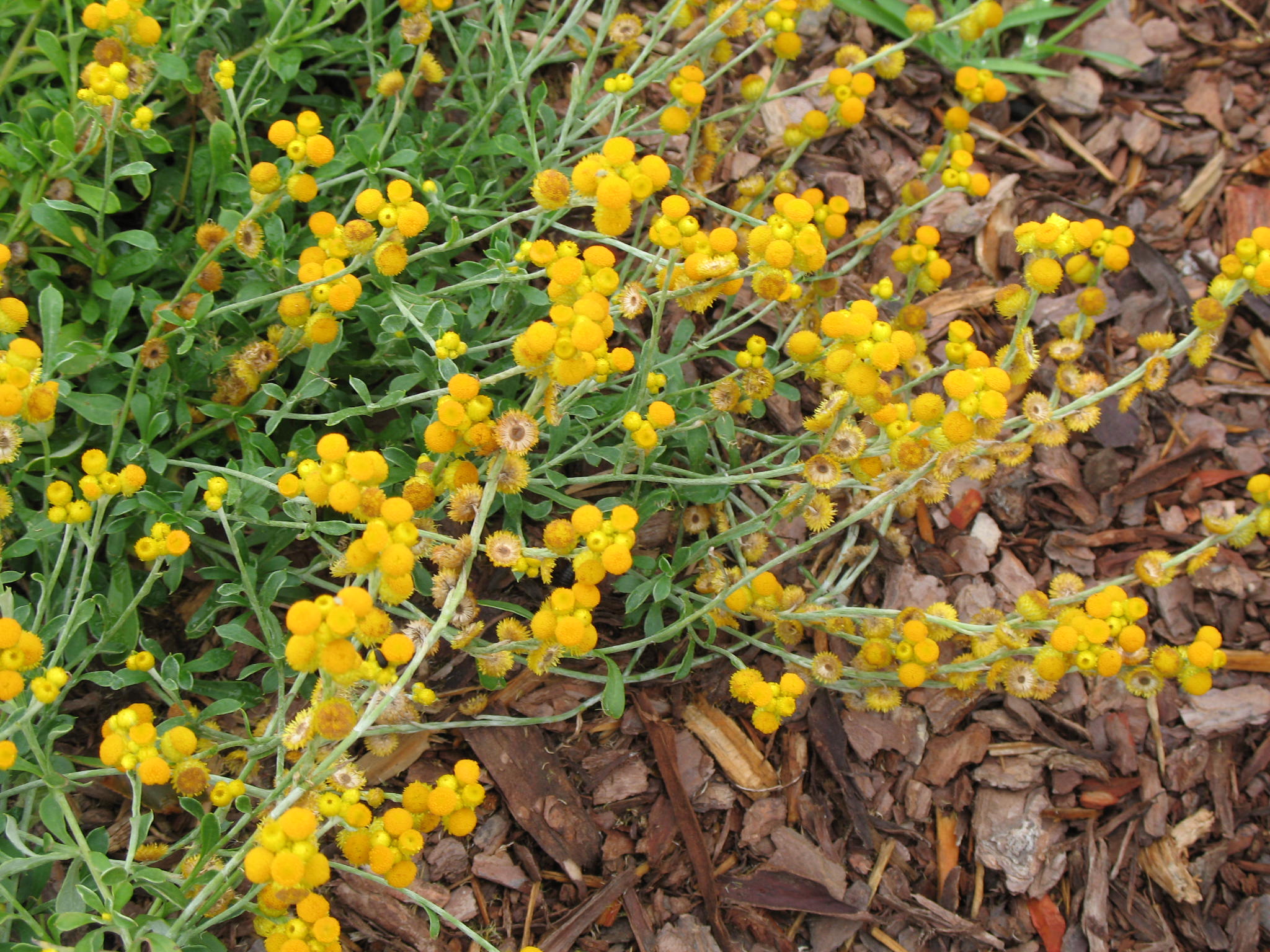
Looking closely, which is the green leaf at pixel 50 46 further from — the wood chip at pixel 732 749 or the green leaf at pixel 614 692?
the wood chip at pixel 732 749

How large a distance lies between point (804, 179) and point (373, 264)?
2.19 m

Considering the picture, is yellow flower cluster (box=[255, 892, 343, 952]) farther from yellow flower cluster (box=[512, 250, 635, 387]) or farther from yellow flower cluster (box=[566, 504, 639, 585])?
yellow flower cluster (box=[512, 250, 635, 387])

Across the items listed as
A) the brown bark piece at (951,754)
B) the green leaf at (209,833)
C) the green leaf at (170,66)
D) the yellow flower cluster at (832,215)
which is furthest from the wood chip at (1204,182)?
the green leaf at (209,833)

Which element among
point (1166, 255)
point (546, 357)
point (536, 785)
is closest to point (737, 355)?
point (546, 357)

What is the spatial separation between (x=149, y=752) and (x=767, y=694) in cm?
162

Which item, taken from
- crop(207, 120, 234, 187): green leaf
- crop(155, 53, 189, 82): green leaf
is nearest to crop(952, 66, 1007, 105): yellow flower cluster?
crop(207, 120, 234, 187): green leaf

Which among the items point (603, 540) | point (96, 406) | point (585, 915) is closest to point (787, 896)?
point (585, 915)

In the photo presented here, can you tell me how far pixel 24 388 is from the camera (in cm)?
255

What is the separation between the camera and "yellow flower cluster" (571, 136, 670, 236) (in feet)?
8.70

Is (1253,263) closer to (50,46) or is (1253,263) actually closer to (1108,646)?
(1108,646)

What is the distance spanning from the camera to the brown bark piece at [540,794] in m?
3.36

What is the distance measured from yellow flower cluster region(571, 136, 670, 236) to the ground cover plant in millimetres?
11

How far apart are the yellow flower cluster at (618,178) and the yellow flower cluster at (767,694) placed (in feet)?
4.39

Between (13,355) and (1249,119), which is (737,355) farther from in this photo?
(1249,119)
